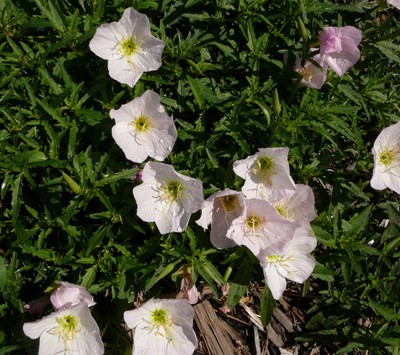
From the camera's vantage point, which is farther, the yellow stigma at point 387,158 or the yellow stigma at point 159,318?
the yellow stigma at point 387,158

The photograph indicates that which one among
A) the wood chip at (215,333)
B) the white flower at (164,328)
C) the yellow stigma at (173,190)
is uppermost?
the yellow stigma at (173,190)

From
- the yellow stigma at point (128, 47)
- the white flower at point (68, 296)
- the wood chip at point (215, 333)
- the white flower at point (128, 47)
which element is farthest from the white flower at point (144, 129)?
the wood chip at point (215, 333)

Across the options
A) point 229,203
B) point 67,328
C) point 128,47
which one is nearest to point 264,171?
point 229,203

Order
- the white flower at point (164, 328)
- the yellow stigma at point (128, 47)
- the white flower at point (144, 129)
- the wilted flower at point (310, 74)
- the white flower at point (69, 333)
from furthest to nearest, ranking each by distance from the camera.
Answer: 1. the wilted flower at point (310, 74)
2. the yellow stigma at point (128, 47)
3. the white flower at point (144, 129)
4. the white flower at point (164, 328)
5. the white flower at point (69, 333)

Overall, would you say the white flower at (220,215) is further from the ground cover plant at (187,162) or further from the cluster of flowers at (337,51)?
the cluster of flowers at (337,51)

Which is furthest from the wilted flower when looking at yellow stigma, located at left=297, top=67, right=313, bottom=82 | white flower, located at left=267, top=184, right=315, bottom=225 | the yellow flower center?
the yellow flower center

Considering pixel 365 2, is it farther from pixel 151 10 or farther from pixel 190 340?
pixel 190 340

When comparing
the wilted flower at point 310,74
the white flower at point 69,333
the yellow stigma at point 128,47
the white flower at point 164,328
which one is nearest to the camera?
the white flower at point 69,333
